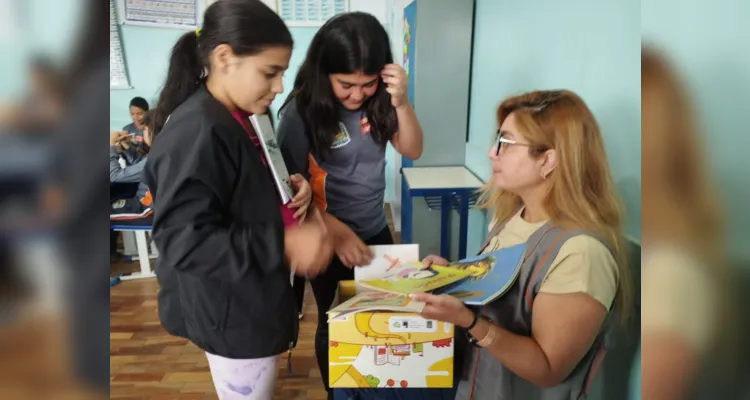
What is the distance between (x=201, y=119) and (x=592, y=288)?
616mm

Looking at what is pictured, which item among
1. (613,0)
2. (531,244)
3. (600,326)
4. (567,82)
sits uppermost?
(613,0)

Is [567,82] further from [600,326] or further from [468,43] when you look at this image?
[468,43]

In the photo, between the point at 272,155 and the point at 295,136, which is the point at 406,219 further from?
the point at 272,155

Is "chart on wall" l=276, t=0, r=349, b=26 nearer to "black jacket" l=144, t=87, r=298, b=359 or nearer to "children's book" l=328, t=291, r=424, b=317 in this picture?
"children's book" l=328, t=291, r=424, b=317

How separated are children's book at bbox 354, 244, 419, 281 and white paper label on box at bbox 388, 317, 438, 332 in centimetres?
17

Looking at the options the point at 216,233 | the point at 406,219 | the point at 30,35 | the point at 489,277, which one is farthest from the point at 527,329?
the point at 406,219

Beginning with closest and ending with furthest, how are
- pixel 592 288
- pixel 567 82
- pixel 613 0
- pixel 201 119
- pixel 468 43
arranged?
pixel 201 119, pixel 592 288, pixel 613 0, pixel 567 82, pixel 468 43

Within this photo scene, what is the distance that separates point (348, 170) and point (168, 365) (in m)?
1.31

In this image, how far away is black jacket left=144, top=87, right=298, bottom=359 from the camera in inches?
23.0

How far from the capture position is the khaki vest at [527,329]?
0.79 metres

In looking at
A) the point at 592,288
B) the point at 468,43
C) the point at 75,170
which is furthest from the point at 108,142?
the point at 468,43

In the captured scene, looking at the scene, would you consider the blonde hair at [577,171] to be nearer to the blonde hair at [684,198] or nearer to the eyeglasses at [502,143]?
the eyeglasses at [502,143]

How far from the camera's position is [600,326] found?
77 cm

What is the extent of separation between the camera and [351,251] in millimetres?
982
